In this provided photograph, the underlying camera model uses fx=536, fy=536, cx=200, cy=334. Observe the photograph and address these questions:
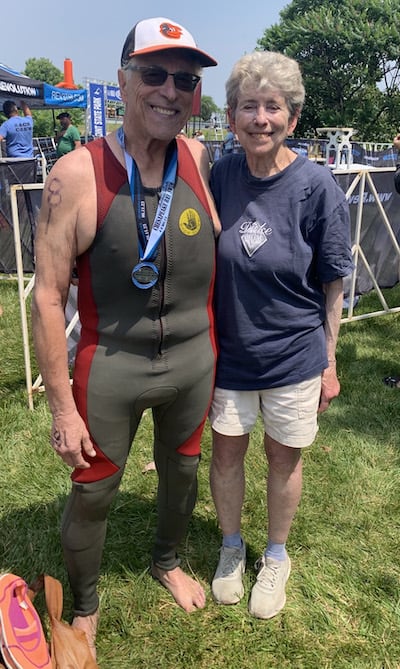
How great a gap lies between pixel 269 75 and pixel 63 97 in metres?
19.9

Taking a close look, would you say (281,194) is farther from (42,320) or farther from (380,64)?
(380,64)

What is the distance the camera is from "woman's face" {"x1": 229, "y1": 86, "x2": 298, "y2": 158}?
6.04 feet

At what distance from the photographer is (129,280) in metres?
1.78

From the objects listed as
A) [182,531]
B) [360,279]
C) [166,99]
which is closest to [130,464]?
[182,531]

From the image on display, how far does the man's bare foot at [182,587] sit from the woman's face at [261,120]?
76.8 inches

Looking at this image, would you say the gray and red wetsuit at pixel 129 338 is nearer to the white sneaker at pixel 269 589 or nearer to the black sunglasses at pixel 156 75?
the black sunglasses at pixel 156 75

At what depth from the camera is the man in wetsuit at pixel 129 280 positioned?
1692mm

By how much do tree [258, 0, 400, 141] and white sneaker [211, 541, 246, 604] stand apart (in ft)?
113

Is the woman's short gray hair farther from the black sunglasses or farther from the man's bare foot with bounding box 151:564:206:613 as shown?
the man's bare foot with bounding box 151:564:206:613

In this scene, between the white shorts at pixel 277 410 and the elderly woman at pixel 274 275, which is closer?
the elderly woman at pixel 274 275

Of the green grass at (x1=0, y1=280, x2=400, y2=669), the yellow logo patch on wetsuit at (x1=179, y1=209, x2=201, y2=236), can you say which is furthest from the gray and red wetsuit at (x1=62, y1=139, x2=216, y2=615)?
the green grass at (x1=0, y1=280, x2=400, y2=669)

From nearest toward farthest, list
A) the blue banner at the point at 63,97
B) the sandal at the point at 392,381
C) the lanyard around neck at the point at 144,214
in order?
the lanyard around neck at the point at 144,214 → the sandal at the point at 392,381 → the blue banner at the point at 63,97

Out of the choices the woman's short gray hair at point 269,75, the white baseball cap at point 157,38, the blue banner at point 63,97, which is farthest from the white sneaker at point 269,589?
the blue banner at point 63,97

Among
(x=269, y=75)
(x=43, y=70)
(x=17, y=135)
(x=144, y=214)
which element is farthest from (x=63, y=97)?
(x=43, y=70)
